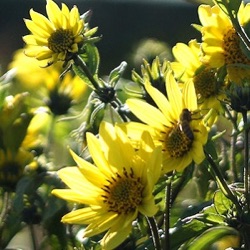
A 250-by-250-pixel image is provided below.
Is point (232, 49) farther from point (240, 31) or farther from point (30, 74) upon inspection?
point (30, 74)

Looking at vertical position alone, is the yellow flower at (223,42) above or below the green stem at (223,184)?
above

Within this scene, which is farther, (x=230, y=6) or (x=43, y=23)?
(x=43, y=23)

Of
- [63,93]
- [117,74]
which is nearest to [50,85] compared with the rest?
[63,93]

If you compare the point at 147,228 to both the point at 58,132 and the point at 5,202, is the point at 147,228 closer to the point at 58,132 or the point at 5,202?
the point at 5,202

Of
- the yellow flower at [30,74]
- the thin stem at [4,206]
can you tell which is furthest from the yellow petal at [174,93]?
the yellow flower at [30,74]

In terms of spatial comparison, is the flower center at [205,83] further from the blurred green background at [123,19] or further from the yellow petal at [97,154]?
the blurred green background at [123,19]

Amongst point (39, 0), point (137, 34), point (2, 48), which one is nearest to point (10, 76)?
point (2, 48)

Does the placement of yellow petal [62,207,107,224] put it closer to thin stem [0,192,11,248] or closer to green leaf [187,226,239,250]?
green leaf [187,226,239,250]
